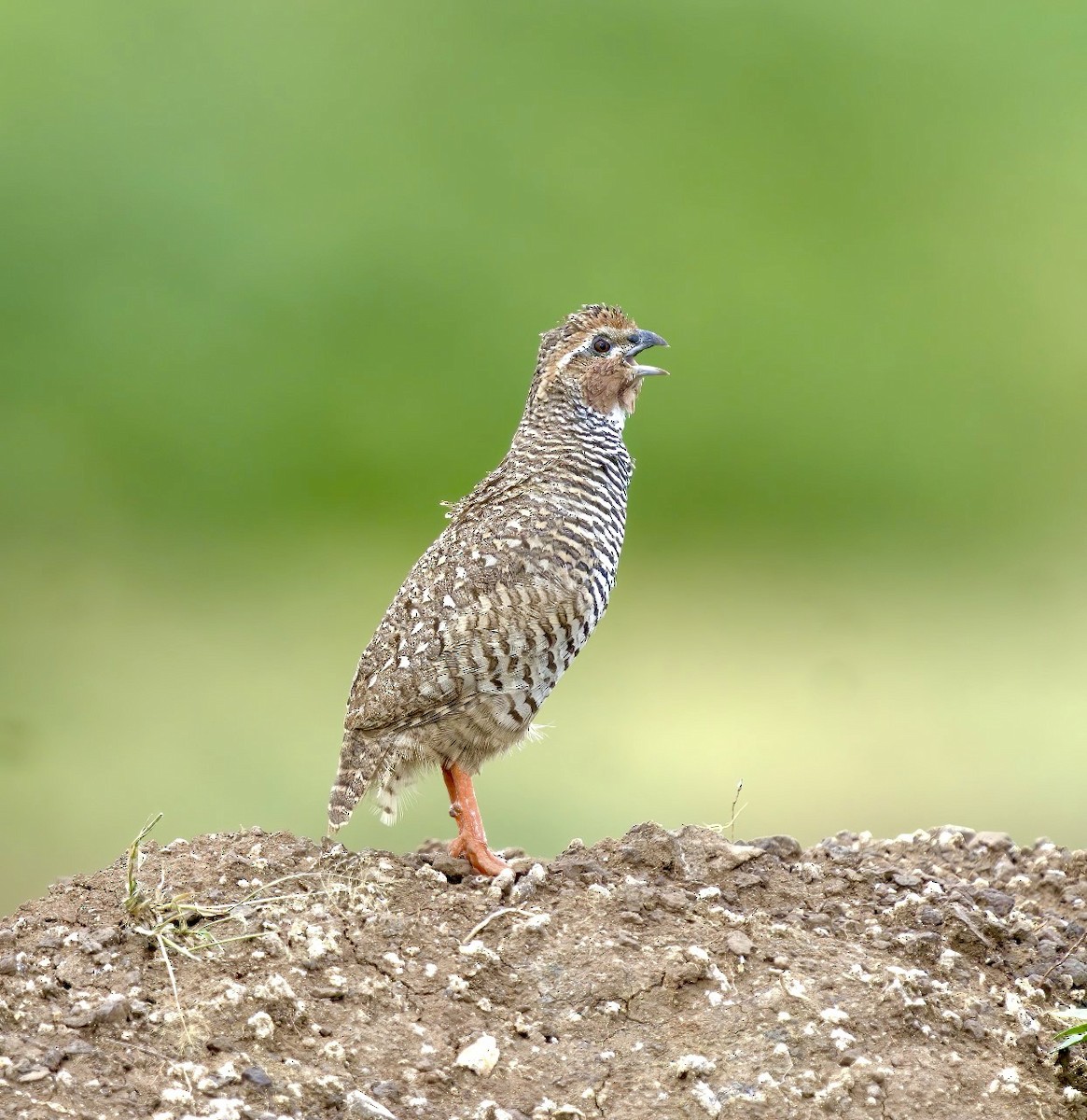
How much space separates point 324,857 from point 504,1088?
156 centimetres

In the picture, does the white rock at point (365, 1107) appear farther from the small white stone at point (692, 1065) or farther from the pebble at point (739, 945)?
the pebble at point (739, 945)

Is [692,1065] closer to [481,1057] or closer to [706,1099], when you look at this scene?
[706,1099]

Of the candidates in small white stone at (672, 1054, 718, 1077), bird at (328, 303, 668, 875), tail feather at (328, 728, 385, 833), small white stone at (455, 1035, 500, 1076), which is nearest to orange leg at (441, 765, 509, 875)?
bird at (328, 303, 668, 875)

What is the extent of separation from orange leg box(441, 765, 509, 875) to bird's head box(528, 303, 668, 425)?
74.7 inches

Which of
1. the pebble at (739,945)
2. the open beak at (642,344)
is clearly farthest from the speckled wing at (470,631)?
the pebble at (739,945)

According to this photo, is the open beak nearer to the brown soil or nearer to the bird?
the bird

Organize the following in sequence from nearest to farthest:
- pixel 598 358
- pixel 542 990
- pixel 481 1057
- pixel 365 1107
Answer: pixel 365 1107, pixel 481 1057, pixel 542 990, pixel 598 358

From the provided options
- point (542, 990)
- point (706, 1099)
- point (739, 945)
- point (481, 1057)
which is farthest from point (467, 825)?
point (706, 1099)

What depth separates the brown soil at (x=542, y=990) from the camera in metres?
4.88

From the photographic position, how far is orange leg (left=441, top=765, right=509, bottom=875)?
6469 millimetres

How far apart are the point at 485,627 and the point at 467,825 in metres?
0.93

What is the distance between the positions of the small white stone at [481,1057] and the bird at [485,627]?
53.5 inches

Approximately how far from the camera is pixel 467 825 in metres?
6.55

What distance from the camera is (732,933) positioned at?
5.78m
